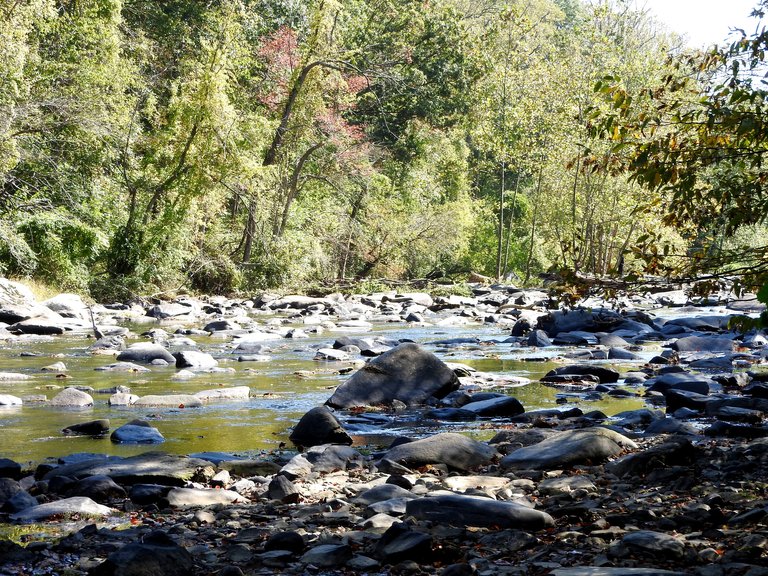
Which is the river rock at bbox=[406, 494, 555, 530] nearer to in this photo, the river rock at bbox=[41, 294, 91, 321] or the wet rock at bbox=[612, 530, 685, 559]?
the wet rock at bbox=[612, 530, 685, 559]

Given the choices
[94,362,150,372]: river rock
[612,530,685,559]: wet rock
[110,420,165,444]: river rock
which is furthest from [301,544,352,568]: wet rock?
[94,362,150,372]: river rock

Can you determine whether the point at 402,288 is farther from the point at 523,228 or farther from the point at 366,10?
the point at 523,228

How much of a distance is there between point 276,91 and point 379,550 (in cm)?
2538

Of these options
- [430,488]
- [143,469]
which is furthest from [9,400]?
[430,488]

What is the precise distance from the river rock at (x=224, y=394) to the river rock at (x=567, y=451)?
370cm

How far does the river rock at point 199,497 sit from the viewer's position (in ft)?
15.5

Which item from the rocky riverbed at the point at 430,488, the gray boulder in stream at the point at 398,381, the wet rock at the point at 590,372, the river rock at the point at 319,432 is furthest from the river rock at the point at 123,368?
the wet rock at the point at 590,372

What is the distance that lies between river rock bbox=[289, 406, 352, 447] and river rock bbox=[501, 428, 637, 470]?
1.44m

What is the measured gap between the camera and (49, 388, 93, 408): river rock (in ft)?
26.6

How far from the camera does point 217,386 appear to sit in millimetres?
9477

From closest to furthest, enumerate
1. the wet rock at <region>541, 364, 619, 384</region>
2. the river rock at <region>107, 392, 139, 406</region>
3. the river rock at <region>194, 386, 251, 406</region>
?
the river rock at <region>107, 392, 139, 406</region> < the river rock at <region>194, 386, 251, 406</region> < the wet rock at <region>541, 364, 619, 384</region>

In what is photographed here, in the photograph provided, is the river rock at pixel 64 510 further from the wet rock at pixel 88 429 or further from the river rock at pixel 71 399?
the river rock at pixel 71 399

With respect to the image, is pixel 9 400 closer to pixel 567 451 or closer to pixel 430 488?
pixel 430 488

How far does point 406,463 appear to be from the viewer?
5.73 metres
